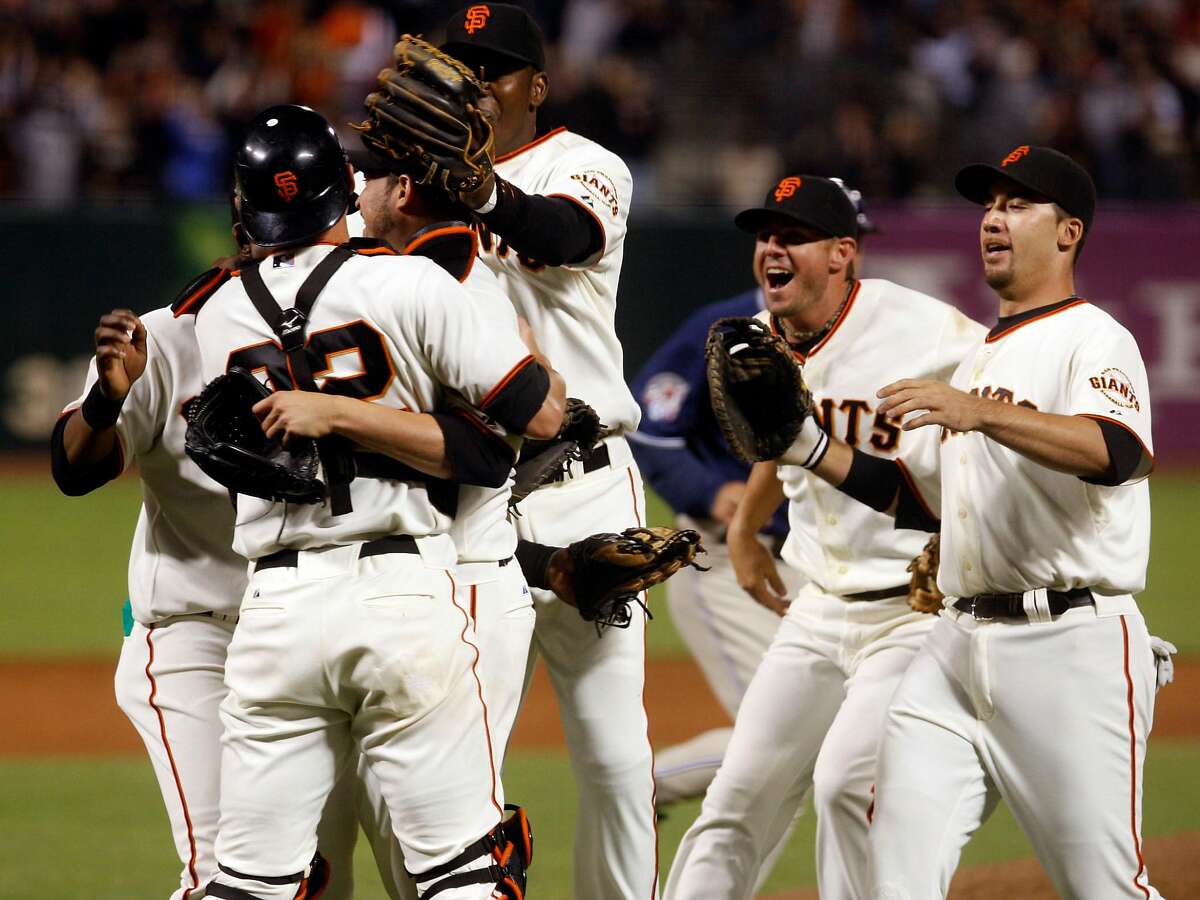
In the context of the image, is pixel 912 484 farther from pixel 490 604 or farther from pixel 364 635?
pixel 364 635

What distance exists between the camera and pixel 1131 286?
1522 cm

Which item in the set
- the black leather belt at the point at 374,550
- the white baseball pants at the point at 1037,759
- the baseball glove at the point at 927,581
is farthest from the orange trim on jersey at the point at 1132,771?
the black leather belt at the point at 374,550

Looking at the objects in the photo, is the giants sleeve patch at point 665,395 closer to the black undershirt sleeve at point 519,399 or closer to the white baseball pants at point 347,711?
the black undershirt sleeve at point 519,399

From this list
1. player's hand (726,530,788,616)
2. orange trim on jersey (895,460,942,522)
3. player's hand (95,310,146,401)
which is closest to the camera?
player's hand (95,310,146,401)

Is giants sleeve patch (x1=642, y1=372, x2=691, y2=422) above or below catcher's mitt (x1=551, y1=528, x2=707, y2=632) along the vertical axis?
above

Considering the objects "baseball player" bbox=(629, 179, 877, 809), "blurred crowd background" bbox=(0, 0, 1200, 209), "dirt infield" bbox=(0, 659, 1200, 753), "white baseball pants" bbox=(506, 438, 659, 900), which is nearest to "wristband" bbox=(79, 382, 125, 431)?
"white baseball pants" bbox=(506, 438, 659, 900)

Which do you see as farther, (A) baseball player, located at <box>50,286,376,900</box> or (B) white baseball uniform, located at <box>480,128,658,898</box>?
(B) white baseball uniform, located at <box>480,128,658,898</box>

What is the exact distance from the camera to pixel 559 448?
4.37 m

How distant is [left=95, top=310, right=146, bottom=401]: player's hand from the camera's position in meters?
3.74

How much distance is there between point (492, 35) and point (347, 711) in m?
1.92

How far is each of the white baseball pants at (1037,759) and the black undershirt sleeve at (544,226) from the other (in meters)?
1.38

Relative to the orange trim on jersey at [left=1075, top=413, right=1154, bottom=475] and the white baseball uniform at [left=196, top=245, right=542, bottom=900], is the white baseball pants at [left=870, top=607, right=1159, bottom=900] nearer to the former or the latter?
the orange trim on jersey at [left=1075, top=413, right=1154, bottom=475]

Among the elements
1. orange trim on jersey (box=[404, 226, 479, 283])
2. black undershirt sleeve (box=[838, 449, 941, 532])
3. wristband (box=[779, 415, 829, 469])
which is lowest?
black undershirt sleeve (box=[838, 449, 941, 532])

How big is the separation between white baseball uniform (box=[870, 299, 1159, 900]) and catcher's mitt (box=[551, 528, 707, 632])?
685 mm
